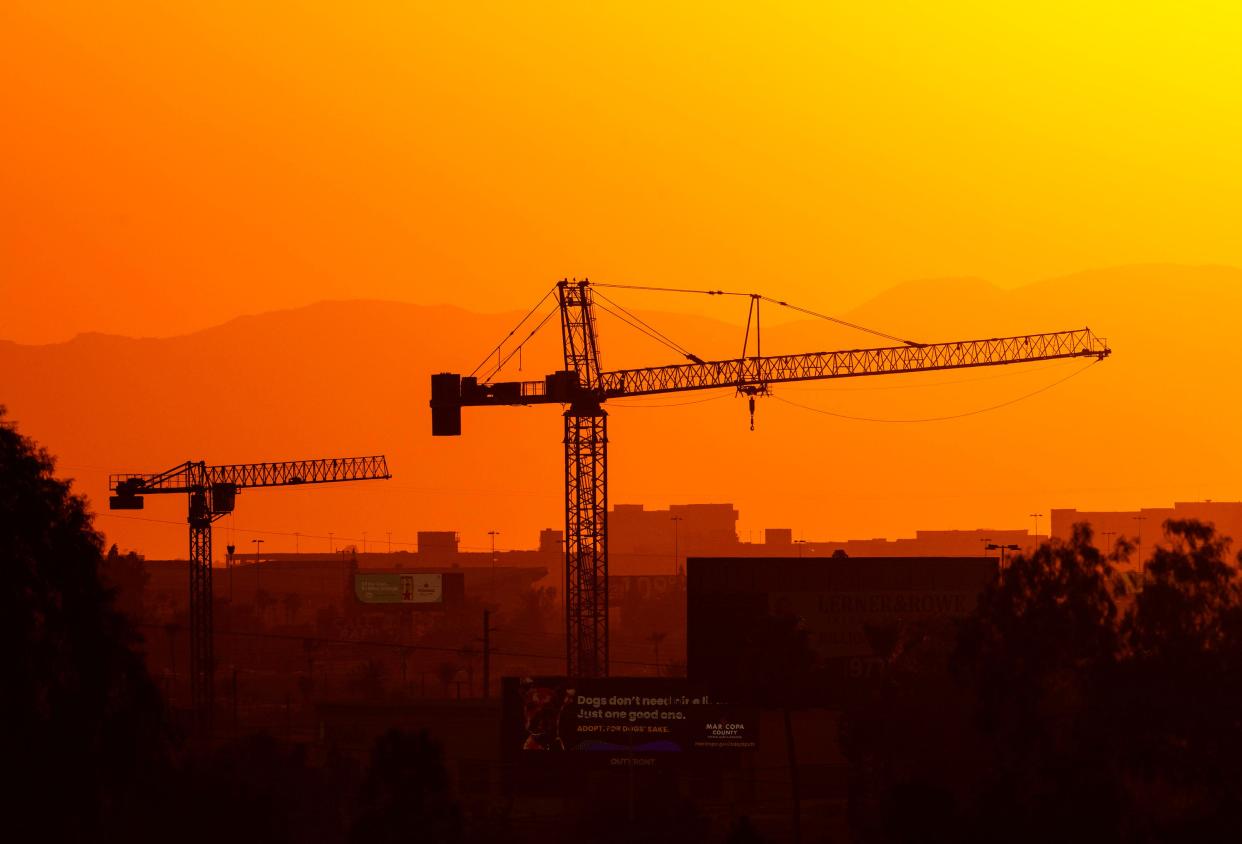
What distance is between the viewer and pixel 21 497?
5262 cm

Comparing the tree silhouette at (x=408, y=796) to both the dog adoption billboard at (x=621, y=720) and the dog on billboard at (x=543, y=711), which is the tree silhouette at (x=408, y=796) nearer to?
the dog adoption billboard at (x=621, y=720)

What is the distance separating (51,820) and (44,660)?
3894mm

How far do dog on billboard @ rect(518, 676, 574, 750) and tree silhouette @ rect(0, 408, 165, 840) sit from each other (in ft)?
245

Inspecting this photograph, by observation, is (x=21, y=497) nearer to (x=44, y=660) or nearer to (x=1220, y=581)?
(x=44, y=660)

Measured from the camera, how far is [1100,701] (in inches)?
2443

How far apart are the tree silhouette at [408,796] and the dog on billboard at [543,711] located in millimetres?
64170

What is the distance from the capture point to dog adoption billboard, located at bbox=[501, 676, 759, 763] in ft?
420

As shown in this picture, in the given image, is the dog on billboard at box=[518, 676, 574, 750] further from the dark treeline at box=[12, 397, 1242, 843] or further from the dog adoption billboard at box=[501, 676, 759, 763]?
the dark treeline at box=[12, 397, 1242, 843]

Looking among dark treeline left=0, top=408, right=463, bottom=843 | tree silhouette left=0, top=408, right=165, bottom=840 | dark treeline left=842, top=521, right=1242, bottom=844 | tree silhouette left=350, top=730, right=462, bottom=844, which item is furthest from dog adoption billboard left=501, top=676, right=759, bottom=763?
tree silhouette left=0, top=408, right=165, bottom=840

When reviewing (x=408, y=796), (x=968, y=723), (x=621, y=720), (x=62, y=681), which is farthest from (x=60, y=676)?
(x=621, y=720)

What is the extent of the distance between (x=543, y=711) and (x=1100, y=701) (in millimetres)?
71140

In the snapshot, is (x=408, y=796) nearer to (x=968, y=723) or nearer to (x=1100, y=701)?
(x=1100, y=701)

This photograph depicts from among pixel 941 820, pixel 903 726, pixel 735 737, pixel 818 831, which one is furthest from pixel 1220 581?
pixel 735 737

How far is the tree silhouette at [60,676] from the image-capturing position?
50219mm
